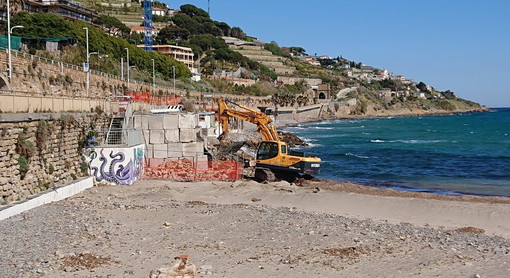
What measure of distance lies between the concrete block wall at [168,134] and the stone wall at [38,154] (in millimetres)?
4671

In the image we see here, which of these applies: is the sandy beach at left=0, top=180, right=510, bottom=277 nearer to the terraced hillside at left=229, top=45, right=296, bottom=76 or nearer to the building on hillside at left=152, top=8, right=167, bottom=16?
the terraced hillside at left=229, top=45, right=296, bottom=76

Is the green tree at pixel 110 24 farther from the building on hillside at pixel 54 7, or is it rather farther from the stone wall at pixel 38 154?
the stone wall at pixel 38 154

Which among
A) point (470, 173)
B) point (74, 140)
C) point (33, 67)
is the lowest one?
point (470, 173)

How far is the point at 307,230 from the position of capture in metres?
15.5

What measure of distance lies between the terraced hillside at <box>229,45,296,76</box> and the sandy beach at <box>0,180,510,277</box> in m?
149

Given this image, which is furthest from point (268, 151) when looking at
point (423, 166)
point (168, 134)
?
point (423, 166)

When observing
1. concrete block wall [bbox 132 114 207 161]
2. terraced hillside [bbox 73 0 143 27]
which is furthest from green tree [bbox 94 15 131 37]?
concrete block wall [bbox 132 114 207 161]

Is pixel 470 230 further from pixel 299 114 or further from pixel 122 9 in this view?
pixel 122 9

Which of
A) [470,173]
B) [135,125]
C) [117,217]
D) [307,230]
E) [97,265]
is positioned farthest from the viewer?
[470,173]

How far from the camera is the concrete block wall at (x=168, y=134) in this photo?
89.9 ft

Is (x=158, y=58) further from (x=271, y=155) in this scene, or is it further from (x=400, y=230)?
(x=400, y=230)

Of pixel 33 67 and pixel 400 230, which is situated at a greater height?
pixel 33 67

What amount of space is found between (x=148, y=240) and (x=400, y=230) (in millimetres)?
7333

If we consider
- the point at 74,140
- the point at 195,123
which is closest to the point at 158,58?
the point at 195,123
